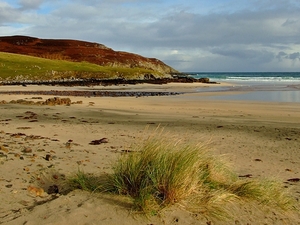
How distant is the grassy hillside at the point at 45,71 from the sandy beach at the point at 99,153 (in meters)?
33.4

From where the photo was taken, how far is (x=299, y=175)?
6.17 metres

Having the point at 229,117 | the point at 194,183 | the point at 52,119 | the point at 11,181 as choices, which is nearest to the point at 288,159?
the point at 194,183

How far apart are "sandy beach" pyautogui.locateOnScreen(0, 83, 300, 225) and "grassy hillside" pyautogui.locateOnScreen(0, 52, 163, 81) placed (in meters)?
33.4

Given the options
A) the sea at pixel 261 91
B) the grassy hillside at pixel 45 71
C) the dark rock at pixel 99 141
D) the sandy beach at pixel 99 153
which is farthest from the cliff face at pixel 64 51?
the dark rock at pixel 99 141

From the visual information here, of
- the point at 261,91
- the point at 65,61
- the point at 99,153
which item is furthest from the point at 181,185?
the point at 65,61

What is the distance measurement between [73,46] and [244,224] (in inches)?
2970

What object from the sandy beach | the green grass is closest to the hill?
the sandy beach

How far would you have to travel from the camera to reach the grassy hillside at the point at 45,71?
148 feet

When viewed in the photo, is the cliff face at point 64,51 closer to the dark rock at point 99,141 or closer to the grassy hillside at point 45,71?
the grassy hillside at point 45,71

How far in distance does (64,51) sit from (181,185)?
228 ft

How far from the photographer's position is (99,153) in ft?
21.8

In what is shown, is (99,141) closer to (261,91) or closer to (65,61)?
(261,91)

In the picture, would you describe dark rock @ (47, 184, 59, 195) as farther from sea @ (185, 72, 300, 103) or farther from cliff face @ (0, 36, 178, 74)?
cliff face @ (0, 36, 178, 74)

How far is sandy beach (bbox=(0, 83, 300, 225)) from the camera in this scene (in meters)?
3.85
